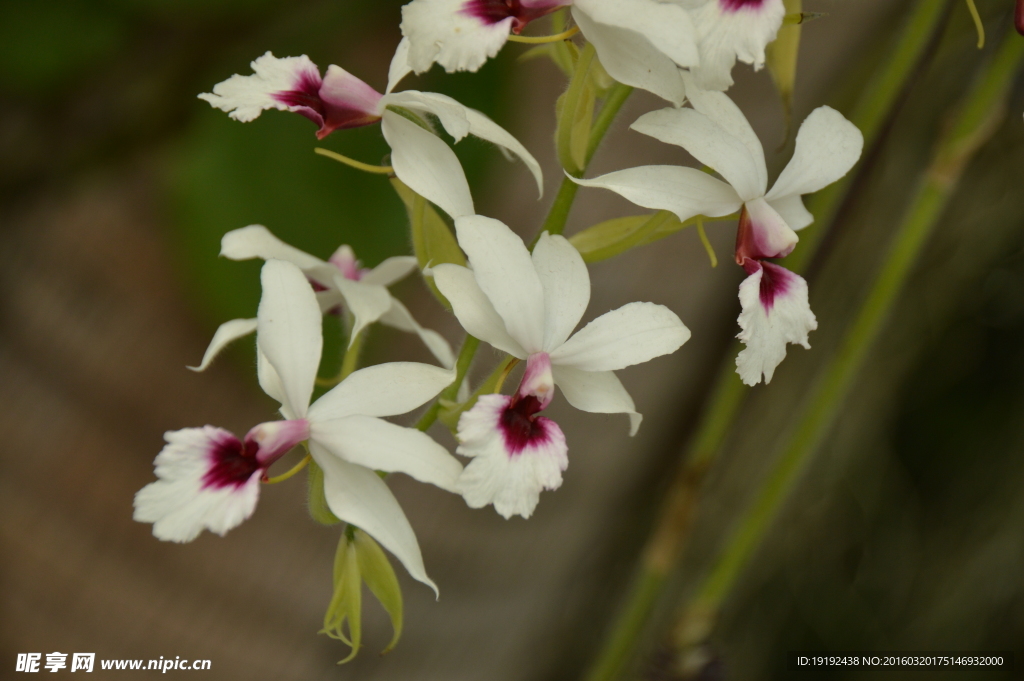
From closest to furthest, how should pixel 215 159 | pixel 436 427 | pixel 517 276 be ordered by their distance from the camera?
pixel 517 276
pixel 215 159
pixel 436 427

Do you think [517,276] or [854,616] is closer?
[517,276]

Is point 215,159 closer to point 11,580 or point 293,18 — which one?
point 293,18

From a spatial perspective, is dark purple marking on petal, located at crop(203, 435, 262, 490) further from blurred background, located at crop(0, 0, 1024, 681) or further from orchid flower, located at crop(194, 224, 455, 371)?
blurred background, located at crop(0, 0, 1024, 681)

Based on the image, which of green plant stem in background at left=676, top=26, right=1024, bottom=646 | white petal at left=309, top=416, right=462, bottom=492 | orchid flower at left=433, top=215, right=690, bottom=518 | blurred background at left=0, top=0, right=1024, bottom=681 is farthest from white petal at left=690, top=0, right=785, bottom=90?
blurred background at left=0, top=0, right=1024, bottom=681

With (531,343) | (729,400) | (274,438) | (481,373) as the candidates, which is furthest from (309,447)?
(481,373)

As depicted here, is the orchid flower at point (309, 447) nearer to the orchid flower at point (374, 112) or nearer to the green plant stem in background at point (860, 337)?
the orchid flower at point (374, 112)

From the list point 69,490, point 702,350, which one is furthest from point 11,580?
point 702,350
